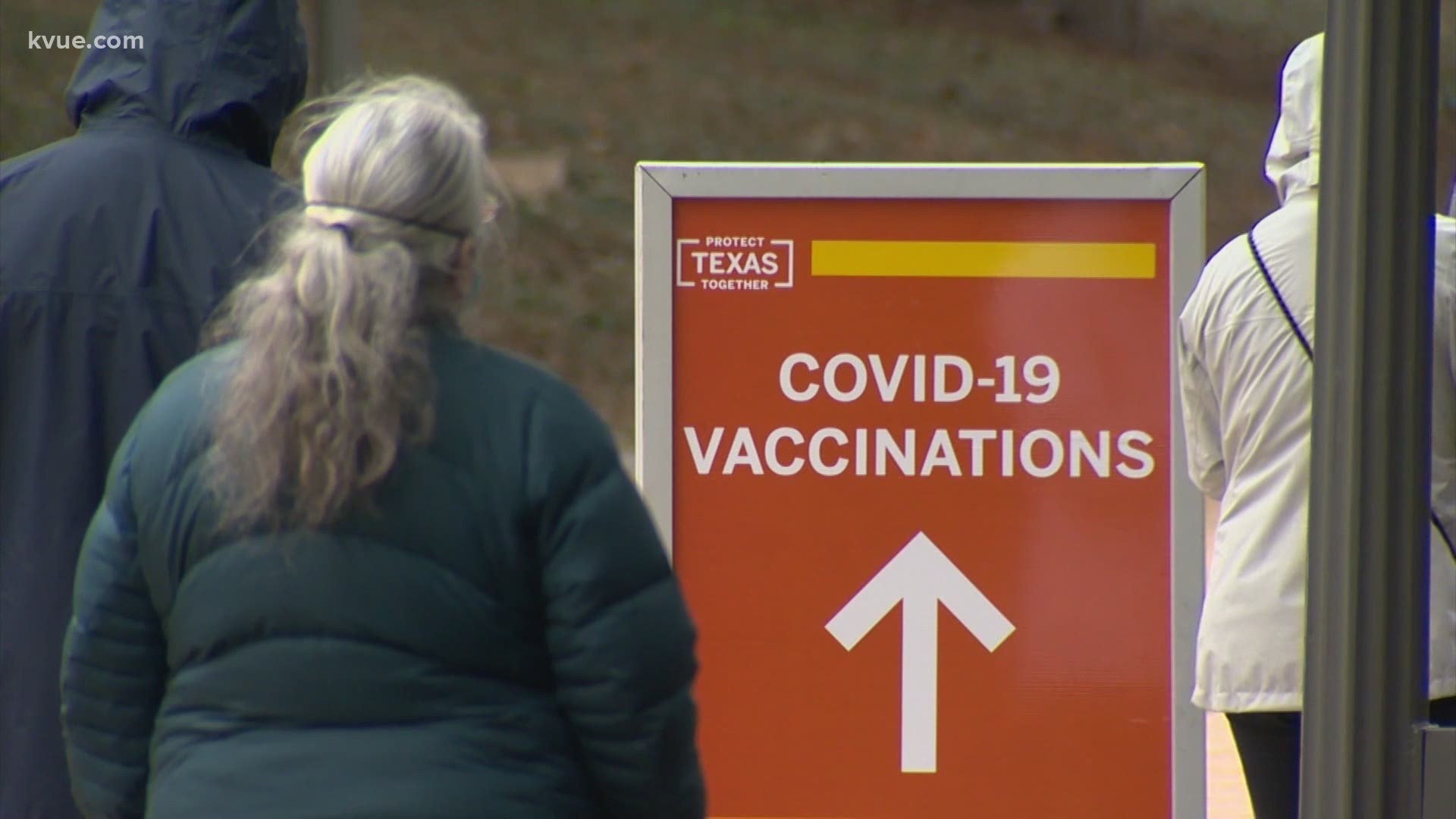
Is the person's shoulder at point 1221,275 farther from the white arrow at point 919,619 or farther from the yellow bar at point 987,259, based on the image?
the white arrow at point 919,619

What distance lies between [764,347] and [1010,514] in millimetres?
530

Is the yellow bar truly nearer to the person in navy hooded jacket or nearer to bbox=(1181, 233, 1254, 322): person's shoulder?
bbox=(1181, 233, 1254, 322): person's shoulder

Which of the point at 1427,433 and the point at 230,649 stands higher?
the point at 1427,433

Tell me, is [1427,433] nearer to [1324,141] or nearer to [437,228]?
[1324,141]

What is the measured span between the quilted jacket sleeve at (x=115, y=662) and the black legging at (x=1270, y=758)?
5.61 feet

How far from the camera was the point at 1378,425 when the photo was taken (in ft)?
8.73

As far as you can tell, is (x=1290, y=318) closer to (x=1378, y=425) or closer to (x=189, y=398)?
(x=1378, y=425)

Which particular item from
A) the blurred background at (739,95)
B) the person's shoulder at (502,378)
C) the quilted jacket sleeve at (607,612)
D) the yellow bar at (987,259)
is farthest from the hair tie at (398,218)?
the blurred background at (739,95)

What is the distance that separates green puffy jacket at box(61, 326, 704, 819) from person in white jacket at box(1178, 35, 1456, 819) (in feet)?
4.23

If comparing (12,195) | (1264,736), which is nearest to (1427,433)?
(1264,736)

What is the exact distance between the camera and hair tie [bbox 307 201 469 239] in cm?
219

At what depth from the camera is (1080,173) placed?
377cm

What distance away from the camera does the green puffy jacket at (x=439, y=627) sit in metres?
2.12

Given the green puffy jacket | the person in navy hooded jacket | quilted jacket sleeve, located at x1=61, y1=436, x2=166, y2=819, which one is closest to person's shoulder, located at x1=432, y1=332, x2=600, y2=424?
the green puffy jacket
